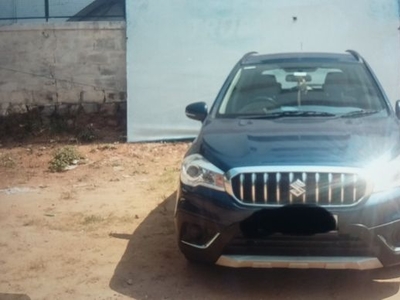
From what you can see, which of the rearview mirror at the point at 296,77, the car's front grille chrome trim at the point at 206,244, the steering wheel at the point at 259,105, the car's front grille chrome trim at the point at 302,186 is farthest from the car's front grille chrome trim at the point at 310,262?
the rearview mirror at the point at 296,77

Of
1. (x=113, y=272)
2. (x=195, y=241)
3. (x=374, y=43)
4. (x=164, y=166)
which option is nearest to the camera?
(x=195, y=241)

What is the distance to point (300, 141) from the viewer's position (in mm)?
4250

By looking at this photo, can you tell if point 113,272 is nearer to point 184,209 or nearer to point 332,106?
point 184,209

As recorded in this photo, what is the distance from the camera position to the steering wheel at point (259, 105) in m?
5.15

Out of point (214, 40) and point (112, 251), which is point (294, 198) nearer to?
point (112, 251)

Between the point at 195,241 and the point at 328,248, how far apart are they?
867mm

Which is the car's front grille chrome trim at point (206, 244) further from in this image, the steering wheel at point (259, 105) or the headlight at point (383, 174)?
the steering wheel at point (259, 105)

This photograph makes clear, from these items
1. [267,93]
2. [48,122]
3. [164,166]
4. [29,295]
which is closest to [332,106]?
[267,93]

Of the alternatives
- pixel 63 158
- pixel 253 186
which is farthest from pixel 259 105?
pixel 63 158

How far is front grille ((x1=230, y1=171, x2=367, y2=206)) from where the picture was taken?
12.8 ft

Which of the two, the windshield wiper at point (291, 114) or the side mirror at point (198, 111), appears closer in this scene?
the windshield wiper at point (291, 114)

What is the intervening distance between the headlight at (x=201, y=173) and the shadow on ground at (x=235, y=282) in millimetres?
753

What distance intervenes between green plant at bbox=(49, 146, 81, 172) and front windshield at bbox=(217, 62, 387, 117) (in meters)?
3.27

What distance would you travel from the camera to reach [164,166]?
809 cm
